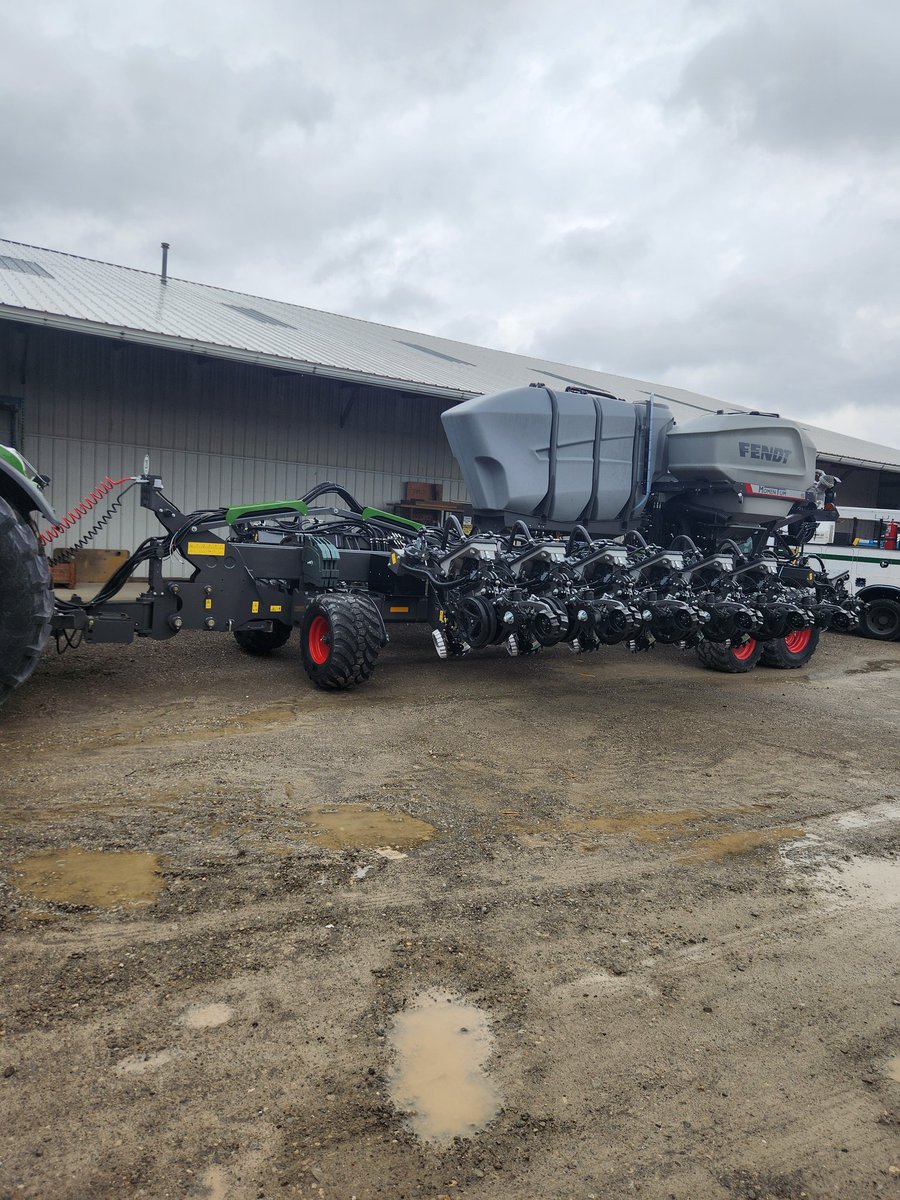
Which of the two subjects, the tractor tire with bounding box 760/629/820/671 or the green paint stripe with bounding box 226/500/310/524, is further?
the tractor tire with bounding box 760/629/820/671

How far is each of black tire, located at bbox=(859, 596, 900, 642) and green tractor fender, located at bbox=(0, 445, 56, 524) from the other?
11.3 metres

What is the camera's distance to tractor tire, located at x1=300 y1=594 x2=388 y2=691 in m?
7.05

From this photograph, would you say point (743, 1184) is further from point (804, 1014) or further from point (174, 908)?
point (174, 908)

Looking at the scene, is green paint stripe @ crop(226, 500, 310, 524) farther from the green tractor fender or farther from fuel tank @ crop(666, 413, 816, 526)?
fuel tank @ crop(666, 413, 816, 526)

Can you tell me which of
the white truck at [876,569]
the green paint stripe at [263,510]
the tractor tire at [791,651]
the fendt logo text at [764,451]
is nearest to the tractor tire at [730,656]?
the tractor tire at [791,651]

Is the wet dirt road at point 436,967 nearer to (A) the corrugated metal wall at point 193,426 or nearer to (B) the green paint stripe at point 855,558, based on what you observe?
(A) the corrugated metal wall at point 193,426

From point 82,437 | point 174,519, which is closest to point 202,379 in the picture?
point 82,437

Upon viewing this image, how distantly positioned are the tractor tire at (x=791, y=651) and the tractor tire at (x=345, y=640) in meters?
4.68

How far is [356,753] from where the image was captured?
5.52 meters

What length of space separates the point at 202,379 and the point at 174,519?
256 inches

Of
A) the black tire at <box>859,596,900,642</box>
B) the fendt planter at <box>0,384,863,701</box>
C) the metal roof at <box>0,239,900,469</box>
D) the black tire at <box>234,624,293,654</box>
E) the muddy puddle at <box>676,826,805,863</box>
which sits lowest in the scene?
the muddy puddle at <box>676,826,805,863</box>

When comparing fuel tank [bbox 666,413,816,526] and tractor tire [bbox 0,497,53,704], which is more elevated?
fuel tank [bbox 666,413,816,526]

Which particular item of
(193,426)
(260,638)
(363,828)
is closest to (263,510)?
(260,638)

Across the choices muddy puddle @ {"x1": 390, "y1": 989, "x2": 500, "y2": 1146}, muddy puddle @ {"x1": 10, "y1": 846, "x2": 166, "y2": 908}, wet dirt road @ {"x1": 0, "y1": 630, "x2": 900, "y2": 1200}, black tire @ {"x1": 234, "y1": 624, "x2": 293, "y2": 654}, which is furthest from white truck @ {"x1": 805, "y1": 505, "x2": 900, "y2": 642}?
muddy puddle @ {"x1": 390, "y1": 989, "x2": 500, "y2": 1146}
